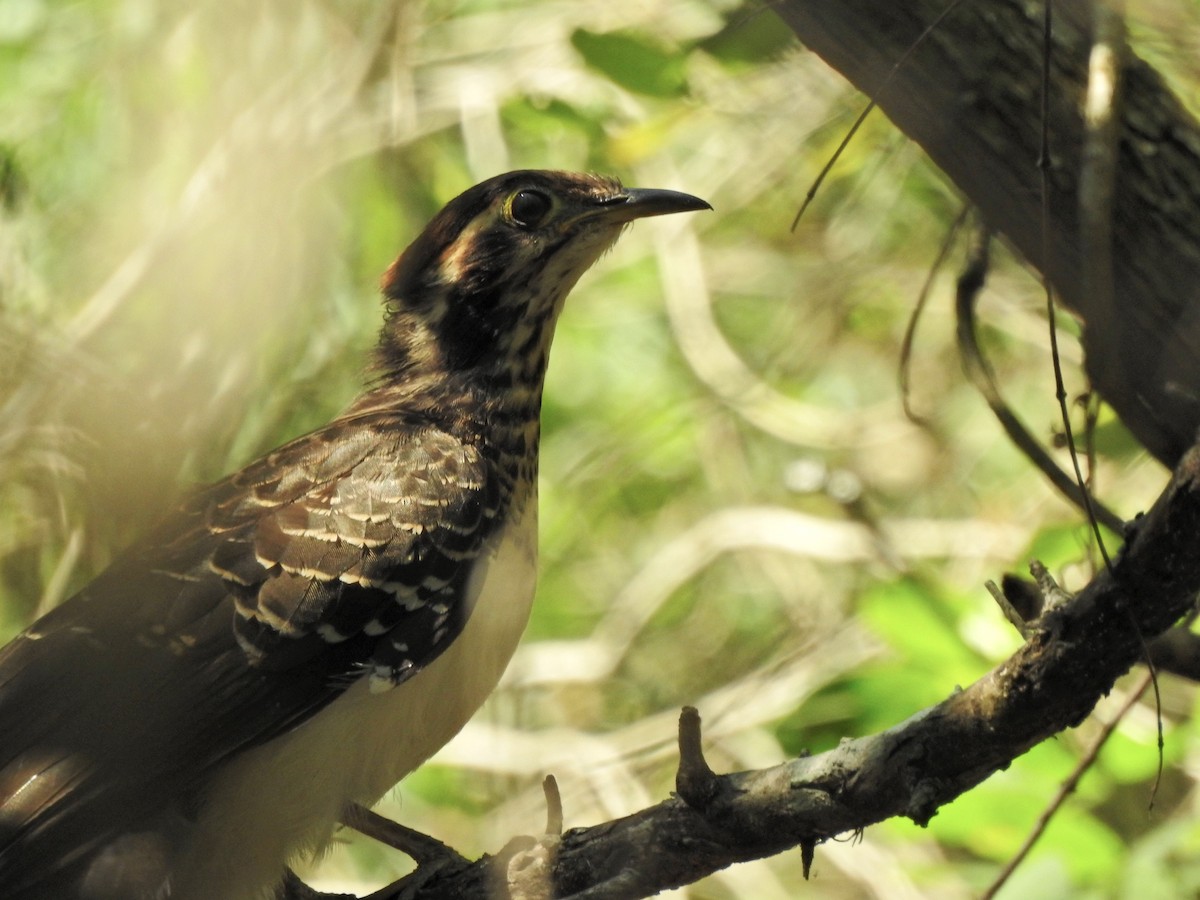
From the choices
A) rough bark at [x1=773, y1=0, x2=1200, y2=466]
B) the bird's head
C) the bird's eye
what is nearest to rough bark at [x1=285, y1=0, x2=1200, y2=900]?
rough bark at [x1=773, y1=0, x2=1200, y2=466]

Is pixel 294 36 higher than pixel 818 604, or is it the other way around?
pixel 294 36

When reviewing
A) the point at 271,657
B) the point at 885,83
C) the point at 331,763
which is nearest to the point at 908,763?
the point at 331,763

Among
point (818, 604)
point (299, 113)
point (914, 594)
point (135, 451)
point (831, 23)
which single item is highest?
point (299, 113)

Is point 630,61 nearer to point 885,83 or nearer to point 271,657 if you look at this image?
point 885,83

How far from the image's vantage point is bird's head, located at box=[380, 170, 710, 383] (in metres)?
4.51

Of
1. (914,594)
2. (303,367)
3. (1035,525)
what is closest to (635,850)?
(914,594)

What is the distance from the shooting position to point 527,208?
4516mm

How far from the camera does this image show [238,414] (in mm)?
5629

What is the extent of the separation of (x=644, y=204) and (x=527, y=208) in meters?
0.39

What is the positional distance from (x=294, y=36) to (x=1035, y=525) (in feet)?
14.2

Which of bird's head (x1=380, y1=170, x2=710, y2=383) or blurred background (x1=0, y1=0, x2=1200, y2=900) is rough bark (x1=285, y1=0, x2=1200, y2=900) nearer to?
blurred background (x1=0, y1=0, x2=1200, y2=900)

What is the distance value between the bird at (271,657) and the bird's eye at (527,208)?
22 cm

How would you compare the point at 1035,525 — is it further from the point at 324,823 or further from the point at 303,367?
the point at 324,823

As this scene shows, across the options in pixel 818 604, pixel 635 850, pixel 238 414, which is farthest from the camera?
pixel 818 604
